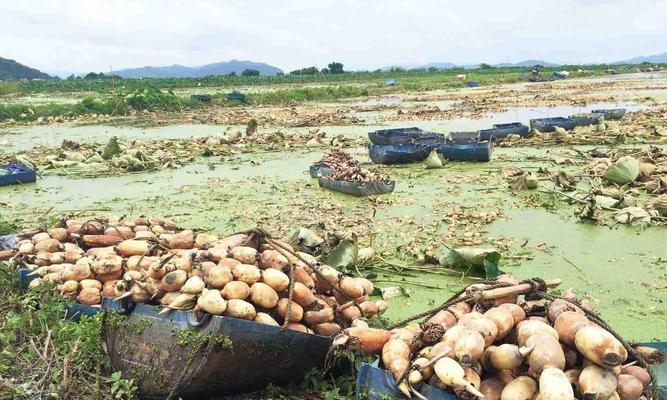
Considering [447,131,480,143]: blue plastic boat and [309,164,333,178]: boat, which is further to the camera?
[447,131,480,143]: blue plastic boat

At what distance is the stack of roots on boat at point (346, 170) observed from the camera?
28.6 ft

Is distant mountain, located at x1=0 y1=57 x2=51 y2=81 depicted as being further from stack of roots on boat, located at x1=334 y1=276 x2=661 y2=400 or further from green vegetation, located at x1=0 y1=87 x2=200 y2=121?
stack of roots on boat, located at x1=334 y1=276 x2=661 y2=400

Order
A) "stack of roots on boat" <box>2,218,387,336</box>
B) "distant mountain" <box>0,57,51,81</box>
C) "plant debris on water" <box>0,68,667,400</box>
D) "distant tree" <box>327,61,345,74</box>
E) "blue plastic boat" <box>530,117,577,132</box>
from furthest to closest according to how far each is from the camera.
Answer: "distant mountain" <box>0,57,51,81</box> → "distant tree" <box>327,61,345,74</box> → "blue plastic boat" <box>530,117,577,132</box> → "plant debris on water" <box>0,68,667,400</box> → "stack of roots on boat" <box>2,218,387,336</box>

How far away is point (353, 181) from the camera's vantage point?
28.3 ft

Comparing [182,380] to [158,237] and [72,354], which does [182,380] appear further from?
[158,237]

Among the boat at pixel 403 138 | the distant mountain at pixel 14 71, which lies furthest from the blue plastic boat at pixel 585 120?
the distant mountain at pixel 14 71

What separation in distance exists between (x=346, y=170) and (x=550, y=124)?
694 centimetres

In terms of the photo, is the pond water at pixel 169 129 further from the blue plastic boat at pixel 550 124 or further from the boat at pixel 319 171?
the boat at pixel 319 171

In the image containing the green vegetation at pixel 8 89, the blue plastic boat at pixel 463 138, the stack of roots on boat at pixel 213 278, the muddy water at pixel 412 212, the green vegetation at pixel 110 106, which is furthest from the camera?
the green vegetation at pixel 8 89

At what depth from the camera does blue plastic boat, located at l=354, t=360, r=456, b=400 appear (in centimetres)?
245

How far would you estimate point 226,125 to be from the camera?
807 inches

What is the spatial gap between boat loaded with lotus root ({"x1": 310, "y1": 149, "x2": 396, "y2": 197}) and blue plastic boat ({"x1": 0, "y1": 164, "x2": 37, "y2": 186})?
5148mm

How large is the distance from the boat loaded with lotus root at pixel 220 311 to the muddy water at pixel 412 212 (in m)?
1.22

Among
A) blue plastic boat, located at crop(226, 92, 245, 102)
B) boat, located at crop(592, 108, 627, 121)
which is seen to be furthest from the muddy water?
blue plastic boat, located at crop(226, 92, 245, 102)
